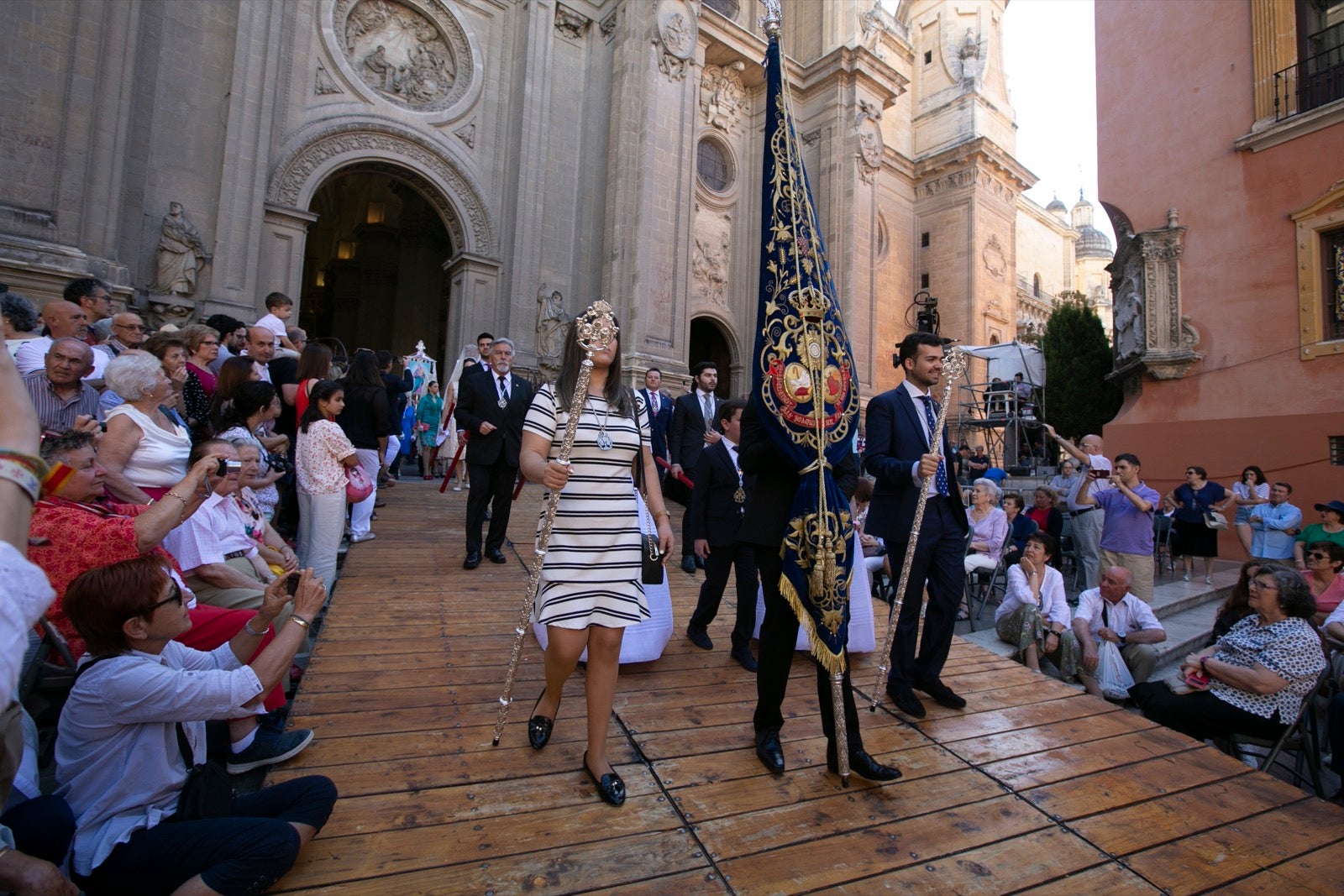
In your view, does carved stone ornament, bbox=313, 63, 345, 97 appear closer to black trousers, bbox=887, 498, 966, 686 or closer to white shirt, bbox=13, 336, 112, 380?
white shirt, bbox=13, 336, 112, 380

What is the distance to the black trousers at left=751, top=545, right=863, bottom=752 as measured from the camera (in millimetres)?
2982

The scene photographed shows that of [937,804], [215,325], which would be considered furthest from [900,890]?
[215,325]

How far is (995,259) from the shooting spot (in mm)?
27062

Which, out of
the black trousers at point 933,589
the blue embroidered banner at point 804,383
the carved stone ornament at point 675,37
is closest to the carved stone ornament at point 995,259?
the carved stone ornament at point 675,37

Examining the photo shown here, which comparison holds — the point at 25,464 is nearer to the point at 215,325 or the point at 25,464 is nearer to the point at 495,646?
the point at 495,646

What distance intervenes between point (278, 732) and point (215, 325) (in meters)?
5.85

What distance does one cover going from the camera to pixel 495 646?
168 inches

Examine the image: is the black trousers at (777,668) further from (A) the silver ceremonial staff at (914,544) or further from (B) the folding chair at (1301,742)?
(B) the folding chair at (1301,742)

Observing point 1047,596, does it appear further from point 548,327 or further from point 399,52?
point 399,52

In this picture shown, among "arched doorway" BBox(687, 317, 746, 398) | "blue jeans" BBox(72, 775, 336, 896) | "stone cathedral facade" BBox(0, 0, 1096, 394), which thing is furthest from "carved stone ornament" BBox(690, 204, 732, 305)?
"blue jeans" BBox(72, 775, 336, 896)

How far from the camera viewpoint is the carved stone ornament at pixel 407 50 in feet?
43.3

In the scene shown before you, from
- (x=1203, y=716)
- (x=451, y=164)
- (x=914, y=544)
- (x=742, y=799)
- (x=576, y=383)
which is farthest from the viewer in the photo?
(x=451, y=164)

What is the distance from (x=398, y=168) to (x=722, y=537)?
1253 cm

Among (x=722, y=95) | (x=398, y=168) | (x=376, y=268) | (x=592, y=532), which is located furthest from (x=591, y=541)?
(x=376, y=268)
